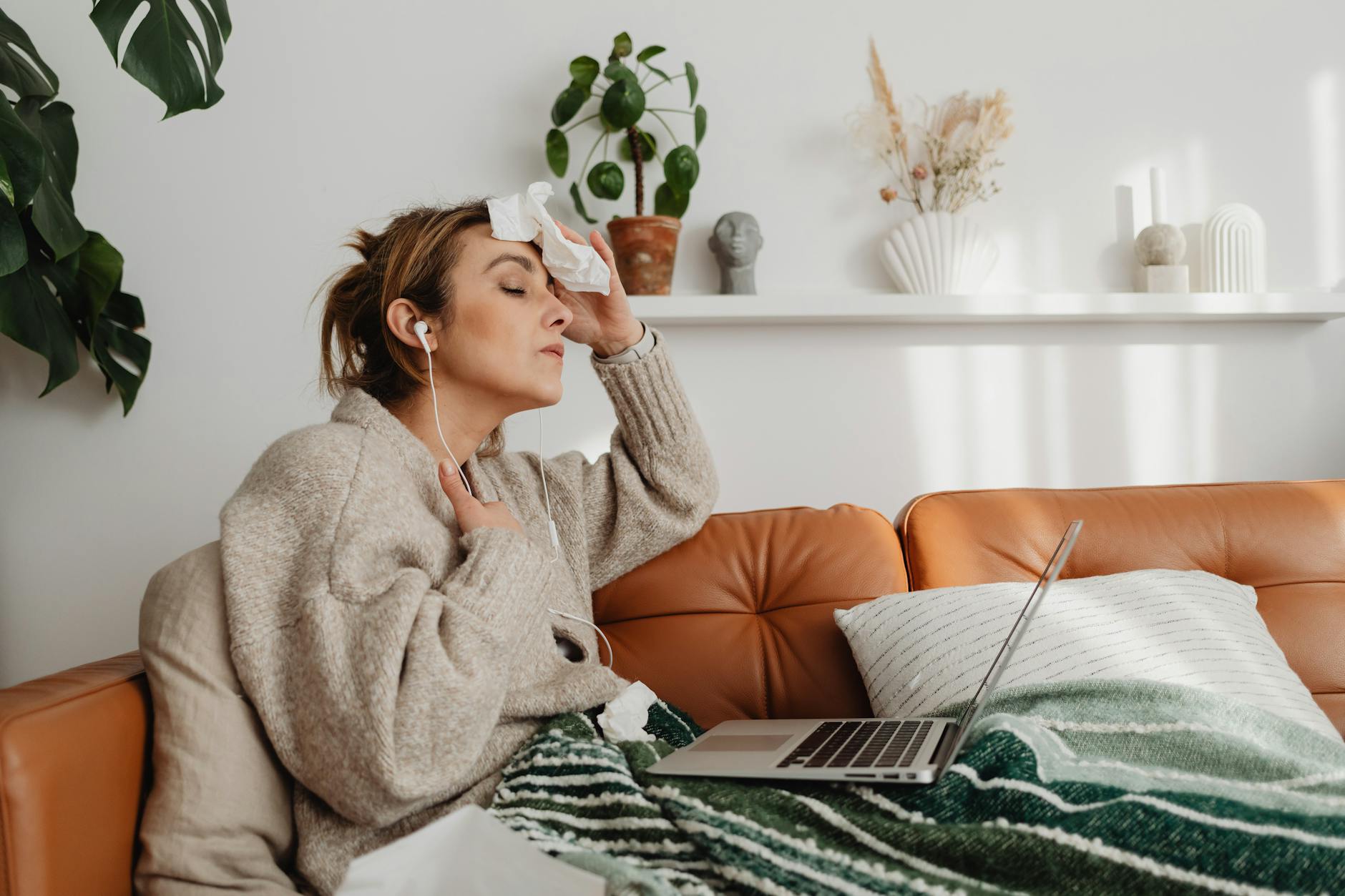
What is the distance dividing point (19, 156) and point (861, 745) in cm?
149

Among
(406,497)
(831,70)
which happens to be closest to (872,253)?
(831,70)

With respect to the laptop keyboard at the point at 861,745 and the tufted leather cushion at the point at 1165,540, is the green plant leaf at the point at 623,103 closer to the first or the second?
the tufted leather cushion at the point at 1165,540

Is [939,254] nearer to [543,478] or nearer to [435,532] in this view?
[543,478]

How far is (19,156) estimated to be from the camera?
4.82 ft

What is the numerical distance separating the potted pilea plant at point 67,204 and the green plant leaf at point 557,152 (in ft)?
2.09

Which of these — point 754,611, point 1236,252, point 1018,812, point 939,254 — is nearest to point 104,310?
point 754,611

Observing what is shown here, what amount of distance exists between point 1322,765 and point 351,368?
1422 mm

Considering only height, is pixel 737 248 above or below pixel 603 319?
above

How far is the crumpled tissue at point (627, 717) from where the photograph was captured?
4.12ft

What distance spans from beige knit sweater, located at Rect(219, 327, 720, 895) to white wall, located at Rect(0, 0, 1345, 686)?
3.03 ft

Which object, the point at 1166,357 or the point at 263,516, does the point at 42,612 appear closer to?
the point at 263,516

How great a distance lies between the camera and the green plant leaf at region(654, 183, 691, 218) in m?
2.09

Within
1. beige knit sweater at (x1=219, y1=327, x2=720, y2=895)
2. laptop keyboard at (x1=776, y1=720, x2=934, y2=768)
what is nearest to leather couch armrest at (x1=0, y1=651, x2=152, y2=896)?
beige knit sweater at (x1=219, y1=327, x2=720, y2=895)

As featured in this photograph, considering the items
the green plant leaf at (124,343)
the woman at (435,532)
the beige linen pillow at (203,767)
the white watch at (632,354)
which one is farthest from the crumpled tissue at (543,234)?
the green plant leaf at (124,343)
